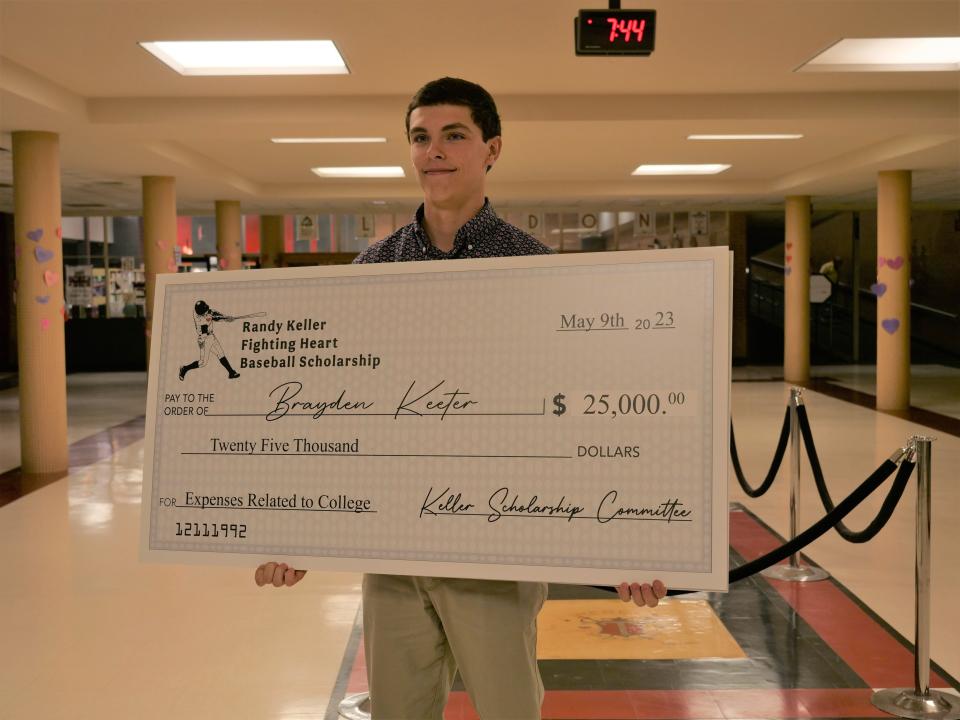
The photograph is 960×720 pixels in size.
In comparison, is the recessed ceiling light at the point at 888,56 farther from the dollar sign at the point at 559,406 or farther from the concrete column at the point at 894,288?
the dollar sign at the point at 559,406

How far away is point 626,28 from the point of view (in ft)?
17.3

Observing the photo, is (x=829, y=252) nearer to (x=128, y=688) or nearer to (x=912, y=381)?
(x=912, y=381)

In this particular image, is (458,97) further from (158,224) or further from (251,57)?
(158,224)

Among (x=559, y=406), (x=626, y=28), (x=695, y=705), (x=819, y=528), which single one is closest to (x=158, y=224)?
(x=626, y=28)

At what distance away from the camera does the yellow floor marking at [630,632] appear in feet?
13.3

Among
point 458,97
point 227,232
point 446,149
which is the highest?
point 227,232

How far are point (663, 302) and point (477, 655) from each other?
2.58 feet

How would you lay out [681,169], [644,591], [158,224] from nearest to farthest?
[644,591], [158,224], [681,169]

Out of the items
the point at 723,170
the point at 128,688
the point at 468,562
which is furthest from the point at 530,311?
A: the point at 723,170

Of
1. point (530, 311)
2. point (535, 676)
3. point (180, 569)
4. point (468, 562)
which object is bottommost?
point (180, 569)

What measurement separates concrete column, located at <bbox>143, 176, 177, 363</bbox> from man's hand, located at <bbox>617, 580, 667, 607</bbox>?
37.3 feet

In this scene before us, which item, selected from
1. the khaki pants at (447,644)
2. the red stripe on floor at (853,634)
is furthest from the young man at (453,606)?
the red stripe on floor at (853,634)

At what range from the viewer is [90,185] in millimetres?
13594

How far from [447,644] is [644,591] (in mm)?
481
